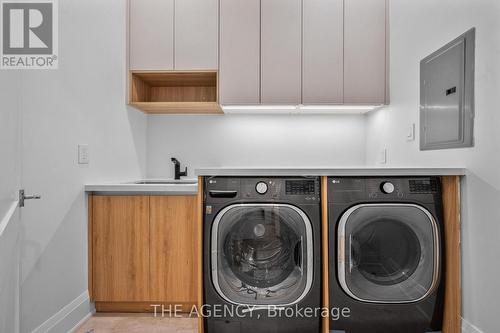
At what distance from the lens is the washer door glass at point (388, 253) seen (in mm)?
1717

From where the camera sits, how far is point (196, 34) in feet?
9.06

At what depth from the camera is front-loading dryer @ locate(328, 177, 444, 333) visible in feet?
5.62

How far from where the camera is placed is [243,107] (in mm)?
2857

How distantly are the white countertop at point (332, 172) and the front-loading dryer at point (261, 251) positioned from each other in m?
0.04

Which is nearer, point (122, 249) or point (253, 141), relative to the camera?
point (122, 249)

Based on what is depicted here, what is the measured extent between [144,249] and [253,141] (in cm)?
148

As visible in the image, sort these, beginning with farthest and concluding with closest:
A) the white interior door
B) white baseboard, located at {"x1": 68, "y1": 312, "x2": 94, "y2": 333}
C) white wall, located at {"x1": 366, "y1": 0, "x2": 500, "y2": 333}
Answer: white baseboard, located at {"x1": 68, "y1": 312, "x2": 94, "y2": 333} → white wall, located at {"x1": 366, "y1": 0, "x2": 500, "y2": 333} → the white interior door

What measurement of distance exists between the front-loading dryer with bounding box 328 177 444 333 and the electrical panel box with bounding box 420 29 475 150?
322 mm

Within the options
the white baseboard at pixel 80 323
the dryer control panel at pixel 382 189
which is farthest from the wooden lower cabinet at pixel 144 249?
the dryer control panel at pixel 382 189

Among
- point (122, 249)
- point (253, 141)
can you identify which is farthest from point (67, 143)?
point (253, 141)

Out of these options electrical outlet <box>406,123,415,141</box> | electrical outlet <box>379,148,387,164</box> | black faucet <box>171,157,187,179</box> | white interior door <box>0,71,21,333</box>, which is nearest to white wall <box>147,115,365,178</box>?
black faucet <box>171,157,187,179</box>

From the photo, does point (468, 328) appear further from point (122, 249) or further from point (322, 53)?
point (322, 53)

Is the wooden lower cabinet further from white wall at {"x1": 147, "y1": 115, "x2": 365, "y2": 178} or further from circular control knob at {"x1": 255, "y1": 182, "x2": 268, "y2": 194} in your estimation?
white wall at {"x1": 147, "y1": 115, "x2": 365, "y2": 178}

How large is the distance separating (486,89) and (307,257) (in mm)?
1167
